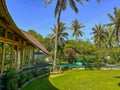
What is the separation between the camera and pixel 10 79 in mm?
11016

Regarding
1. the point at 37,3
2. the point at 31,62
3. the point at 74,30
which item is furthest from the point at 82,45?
the point at 31,62

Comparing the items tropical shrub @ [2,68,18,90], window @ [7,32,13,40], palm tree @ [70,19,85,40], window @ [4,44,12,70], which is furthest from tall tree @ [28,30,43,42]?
tropical shrub @ [2,68,18,90]

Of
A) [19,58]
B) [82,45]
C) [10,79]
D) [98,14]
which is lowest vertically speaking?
[10,79]

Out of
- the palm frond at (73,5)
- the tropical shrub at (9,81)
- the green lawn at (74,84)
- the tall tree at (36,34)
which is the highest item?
the tall tree at (36,34)

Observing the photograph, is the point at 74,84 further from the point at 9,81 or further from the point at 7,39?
the point at 9,81

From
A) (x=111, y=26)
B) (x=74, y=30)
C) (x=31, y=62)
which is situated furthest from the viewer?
(x=74, y=30)

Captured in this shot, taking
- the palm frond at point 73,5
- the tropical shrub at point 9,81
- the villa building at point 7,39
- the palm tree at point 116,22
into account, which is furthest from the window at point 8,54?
the palm tree at point 116,22

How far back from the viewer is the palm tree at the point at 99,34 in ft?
202

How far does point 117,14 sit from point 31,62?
21970 millimetres

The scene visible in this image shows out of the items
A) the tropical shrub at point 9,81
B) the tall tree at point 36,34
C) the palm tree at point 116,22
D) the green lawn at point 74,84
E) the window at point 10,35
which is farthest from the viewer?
the tall tree at point 36,34

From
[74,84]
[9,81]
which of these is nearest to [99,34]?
[74,84]

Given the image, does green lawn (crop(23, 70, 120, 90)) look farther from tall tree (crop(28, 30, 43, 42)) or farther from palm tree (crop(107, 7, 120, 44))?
tall tree (crop(28, 30, 43, 42))

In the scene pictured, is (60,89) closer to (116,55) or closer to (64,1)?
(64,1)

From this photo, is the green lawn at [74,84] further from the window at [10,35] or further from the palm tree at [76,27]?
the palm tree at [76,27]
